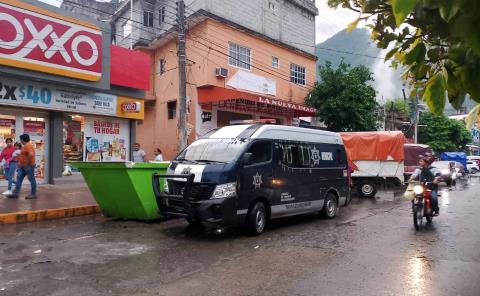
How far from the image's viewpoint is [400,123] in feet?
150

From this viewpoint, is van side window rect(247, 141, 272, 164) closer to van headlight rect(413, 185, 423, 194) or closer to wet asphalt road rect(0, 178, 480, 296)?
wet asphalt road rect(0, 178, 480, 296)

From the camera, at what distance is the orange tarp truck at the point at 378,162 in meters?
18.5

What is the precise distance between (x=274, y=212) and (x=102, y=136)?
35.4ft

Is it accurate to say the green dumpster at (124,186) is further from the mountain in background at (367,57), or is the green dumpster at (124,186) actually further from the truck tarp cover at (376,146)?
the truck tarp cover at (376,146)

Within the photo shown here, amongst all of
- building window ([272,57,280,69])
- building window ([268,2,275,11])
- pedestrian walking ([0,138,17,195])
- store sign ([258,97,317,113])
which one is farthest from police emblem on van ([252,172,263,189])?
building window ([268,2,275,11])

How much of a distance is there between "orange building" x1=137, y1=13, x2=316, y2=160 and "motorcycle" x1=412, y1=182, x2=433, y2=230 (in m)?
10.6

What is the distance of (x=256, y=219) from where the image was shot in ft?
29.1

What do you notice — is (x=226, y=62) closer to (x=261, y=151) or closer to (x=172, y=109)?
(x=172, y=109)

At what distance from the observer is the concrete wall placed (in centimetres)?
2248

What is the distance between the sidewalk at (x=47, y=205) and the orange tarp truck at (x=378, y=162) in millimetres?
10703

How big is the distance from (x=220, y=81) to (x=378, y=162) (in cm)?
850

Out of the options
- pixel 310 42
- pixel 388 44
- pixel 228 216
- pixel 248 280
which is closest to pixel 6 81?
pixel 228 216

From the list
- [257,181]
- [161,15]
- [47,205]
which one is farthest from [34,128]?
[161,15]

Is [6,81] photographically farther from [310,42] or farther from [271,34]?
[310,42]
